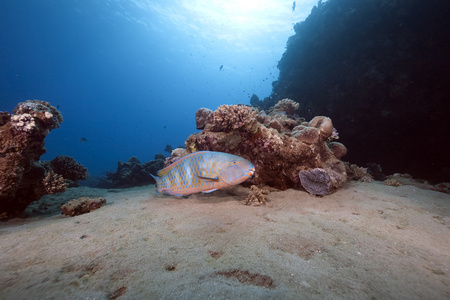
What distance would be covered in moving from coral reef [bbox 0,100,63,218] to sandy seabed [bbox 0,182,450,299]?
2.48 ft

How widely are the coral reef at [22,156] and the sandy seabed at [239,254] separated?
0.76 m

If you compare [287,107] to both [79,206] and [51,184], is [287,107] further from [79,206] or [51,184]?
[51,184]

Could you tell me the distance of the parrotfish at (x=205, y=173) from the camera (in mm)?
3416

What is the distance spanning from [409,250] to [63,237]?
5.02 metres

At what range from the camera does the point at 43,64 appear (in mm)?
67812

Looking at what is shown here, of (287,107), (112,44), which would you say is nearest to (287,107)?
(287,107)

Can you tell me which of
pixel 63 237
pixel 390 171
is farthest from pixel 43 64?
pixel 390 171

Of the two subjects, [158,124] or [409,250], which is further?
[158,124]

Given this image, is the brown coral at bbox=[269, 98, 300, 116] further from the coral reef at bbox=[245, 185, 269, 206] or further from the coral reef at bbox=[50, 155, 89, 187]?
the coral reef at bbox=[50, 155, 89, 187]

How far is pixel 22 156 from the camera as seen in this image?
13.5ft

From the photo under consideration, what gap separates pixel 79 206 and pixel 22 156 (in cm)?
180

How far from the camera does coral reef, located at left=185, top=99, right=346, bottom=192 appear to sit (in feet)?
16.1

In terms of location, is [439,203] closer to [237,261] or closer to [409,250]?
[409,250]

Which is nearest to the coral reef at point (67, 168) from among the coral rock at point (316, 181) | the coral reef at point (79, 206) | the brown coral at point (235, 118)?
the coral reef at point (79, 206)
